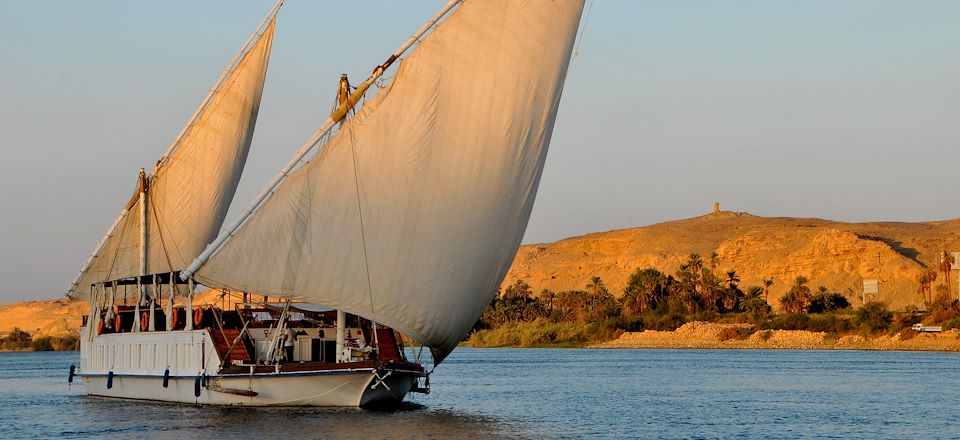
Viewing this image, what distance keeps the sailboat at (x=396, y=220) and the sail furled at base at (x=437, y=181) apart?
0.04 metres

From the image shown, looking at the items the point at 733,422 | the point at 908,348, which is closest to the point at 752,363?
the point at 908,348

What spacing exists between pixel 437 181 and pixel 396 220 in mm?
1649

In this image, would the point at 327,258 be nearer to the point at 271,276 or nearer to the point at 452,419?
the point at 271,276

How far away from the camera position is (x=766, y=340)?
115m

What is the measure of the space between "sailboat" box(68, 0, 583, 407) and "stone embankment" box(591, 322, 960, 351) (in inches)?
3025

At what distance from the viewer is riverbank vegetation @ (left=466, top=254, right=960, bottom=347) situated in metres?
113

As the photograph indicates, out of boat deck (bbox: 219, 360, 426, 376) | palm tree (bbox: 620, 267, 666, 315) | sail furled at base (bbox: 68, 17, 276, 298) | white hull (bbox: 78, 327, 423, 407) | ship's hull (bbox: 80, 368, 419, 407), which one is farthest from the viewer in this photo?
palm tree (bbox: 620, 267, 666, 315)

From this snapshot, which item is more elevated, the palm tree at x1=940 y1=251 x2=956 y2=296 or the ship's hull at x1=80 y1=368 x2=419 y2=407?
the palm tree at x1=940 y1=251 x2=956 y2=296

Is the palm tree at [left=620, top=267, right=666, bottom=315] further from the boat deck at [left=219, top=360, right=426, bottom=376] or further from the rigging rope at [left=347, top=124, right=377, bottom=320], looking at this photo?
the rigging rope at [left=347, top=124, right=377, bottom=320]

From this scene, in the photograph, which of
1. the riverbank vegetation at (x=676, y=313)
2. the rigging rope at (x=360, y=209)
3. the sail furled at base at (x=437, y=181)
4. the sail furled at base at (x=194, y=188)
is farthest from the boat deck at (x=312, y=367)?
the riverbank vegetation at (x=676, y=313)

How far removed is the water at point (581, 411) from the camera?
112 feet

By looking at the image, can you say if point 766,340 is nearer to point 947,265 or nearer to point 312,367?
point 947,265

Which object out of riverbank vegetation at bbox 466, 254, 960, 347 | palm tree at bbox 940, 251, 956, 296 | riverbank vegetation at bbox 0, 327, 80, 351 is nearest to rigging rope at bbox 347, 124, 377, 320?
riverbank vegetation at bbox 466, 254, 960, 347

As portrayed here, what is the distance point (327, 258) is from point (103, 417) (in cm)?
1042
